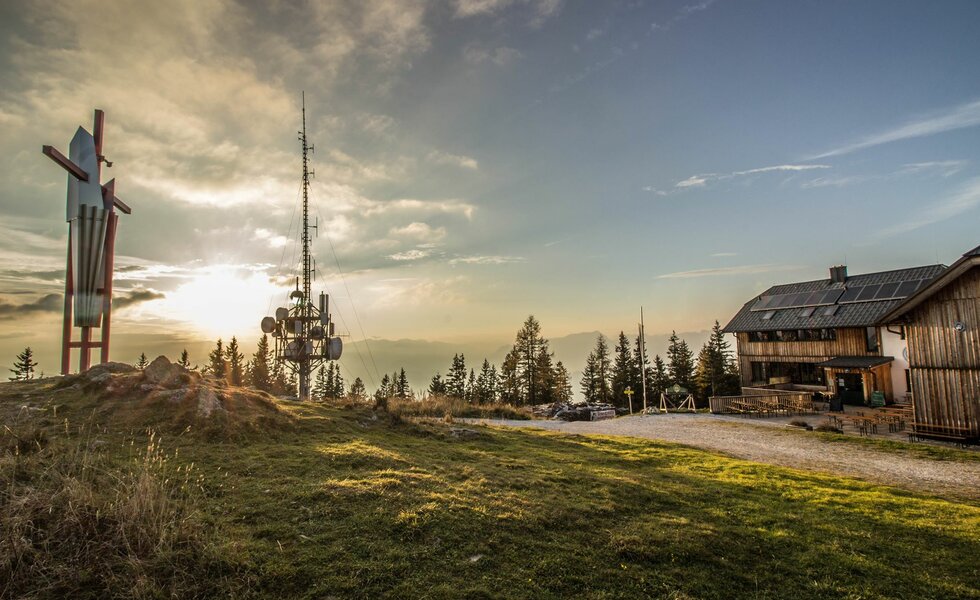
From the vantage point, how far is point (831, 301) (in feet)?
106

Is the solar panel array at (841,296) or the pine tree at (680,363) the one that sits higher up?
the solar panel array at (841,296)

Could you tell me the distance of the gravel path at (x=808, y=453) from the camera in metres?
12.6

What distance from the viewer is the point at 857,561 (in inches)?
268

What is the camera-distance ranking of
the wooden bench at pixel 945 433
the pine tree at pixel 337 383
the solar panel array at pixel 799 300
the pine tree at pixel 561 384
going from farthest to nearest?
the pine tree at pixel 337 383
the pine tree at pixel 561 384
the solar panel array at pixel 799 300
the wooden bench at pixel 945 433

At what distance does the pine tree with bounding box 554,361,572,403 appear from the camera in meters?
61.6

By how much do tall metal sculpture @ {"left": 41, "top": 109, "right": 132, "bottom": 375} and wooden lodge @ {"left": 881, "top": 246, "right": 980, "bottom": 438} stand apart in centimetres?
3284

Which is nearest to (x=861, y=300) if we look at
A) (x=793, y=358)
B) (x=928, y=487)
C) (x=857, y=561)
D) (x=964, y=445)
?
(x=793, y=358)

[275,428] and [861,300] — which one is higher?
[861,300]

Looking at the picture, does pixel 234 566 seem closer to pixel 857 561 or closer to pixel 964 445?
pixel 857 561

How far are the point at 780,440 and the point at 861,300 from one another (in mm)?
18231

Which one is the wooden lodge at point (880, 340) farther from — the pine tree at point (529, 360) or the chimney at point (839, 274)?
the pine tree at point (529, 360)

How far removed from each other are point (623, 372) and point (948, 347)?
139 ft

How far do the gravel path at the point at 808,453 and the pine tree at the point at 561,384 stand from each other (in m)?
35.9

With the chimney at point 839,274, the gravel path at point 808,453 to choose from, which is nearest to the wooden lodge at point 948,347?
the gravel path at point 808,453
